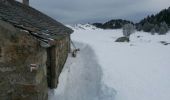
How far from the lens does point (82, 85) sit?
1371cm

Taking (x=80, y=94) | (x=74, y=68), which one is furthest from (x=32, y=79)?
(x=74, y=68)

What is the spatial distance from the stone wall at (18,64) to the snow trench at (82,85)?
1.84 metres

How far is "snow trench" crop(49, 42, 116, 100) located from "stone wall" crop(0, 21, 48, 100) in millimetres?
1842

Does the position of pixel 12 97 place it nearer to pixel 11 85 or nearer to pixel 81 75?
pixel 11 85

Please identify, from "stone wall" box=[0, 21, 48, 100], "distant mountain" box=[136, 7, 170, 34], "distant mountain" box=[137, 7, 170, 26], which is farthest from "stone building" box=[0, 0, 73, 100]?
"distant mountain" box=[137, 7, 170, 26]

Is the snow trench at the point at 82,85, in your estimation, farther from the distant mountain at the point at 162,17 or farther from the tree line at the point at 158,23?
the distant mountain at the point at 162,17

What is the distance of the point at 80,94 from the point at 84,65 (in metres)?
5.64

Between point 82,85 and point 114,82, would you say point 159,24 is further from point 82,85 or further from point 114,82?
point 114,82

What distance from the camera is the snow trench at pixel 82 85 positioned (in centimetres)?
1178

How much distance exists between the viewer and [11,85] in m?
9.86

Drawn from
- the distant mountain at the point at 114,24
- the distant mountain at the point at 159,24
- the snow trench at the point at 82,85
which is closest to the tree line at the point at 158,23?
the distant mountain at the point at 159,24

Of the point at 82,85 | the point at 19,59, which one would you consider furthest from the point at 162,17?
the point at 19,59

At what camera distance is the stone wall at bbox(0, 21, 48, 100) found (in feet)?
31.7

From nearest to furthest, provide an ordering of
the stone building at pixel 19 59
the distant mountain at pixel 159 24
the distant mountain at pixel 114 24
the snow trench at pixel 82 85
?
the stone building at pixel 19 59, the snow trench at pixel 82 85, the distant mountain at pixel 159 24, the distant mountain at pixel 114 24
